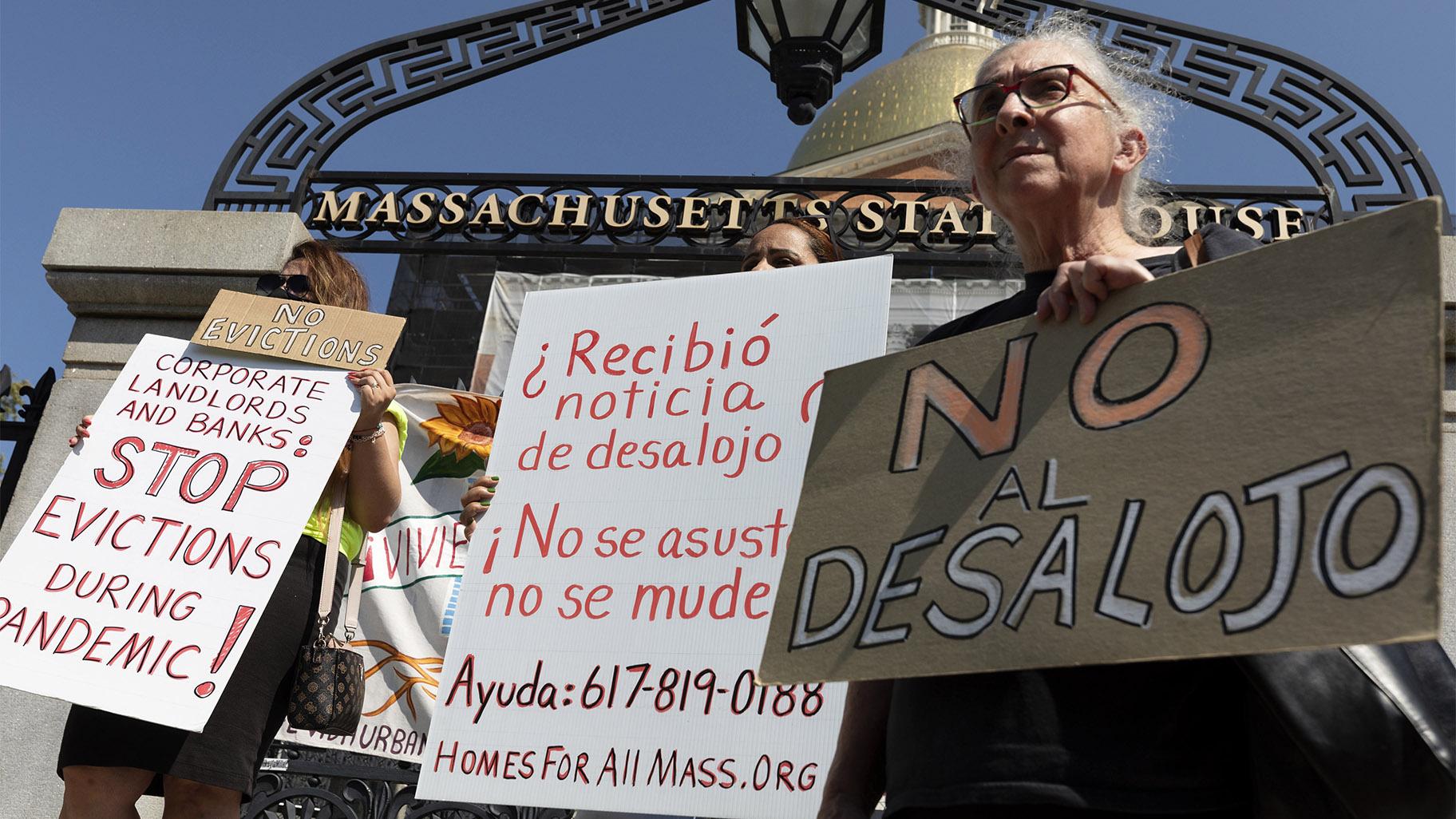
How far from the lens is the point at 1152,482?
1.35 m

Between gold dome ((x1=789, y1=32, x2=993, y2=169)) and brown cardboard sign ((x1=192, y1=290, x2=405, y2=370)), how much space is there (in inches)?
1505

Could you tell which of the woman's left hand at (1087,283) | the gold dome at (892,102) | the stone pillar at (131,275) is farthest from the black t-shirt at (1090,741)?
the gold dome at (892,102)

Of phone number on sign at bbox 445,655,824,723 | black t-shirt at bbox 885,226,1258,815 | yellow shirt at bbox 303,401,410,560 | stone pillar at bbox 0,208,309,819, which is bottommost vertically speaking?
black t-shirt at bbox 885,226,1258,815

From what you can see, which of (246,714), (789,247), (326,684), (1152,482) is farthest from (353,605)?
(1152,482)

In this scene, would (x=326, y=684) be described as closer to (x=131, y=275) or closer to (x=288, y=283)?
(x=288, y=283)

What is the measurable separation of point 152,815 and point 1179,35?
4.81m

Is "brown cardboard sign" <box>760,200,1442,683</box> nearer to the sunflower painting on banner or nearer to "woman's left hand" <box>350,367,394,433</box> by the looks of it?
"woman's left hand" <box>350,367,394,433</box>

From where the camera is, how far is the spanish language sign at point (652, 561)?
7.98ft

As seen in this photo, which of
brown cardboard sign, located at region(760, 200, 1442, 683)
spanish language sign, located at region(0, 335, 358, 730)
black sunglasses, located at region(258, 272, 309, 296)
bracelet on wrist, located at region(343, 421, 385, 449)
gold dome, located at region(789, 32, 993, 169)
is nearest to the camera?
brown cardboard sign, located at region(760, 200, 1442, 683)

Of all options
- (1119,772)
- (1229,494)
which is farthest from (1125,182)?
(1119,772)

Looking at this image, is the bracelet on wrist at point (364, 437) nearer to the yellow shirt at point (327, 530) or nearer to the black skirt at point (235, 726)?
the yellow shirt at point (327, 530)

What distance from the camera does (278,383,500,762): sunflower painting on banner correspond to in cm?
457

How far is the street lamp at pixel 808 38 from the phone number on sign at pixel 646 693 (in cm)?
343

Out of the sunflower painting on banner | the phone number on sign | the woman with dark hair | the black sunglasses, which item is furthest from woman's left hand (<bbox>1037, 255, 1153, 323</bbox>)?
the sunflower painting on banner
